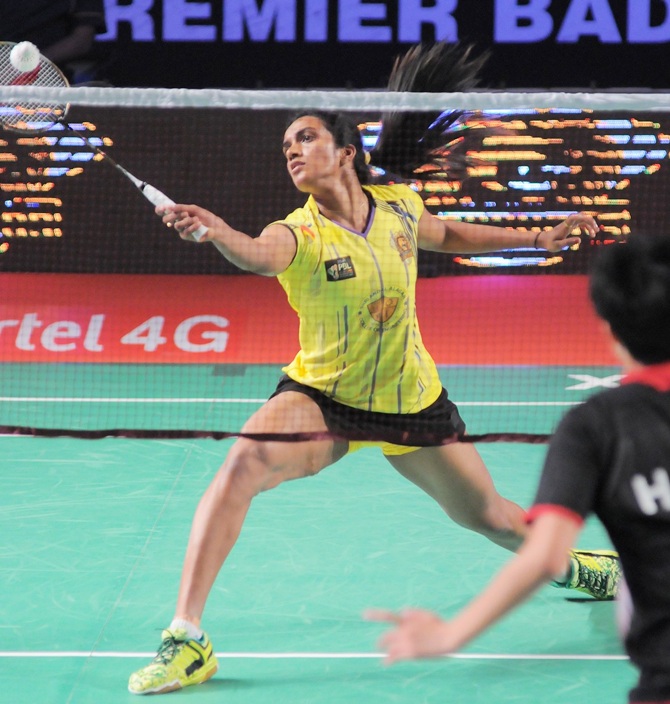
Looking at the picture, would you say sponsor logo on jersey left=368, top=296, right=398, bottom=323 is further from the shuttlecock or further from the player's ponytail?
the shuttlecock

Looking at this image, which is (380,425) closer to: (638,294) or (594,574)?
(594,574)

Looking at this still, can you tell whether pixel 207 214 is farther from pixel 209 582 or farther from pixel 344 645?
pixel 344 645

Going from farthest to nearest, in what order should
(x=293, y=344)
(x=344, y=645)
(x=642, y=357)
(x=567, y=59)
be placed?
(x=567, y=59) → (x=293, y=344) → (x=344, y=645) → (x=642, y=357)

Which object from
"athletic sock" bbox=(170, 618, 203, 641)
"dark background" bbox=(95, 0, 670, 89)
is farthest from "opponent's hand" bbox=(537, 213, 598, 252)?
"dark background" bbox=(95, 0, 670, 89)

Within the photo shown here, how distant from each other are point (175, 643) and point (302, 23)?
22.1 ft

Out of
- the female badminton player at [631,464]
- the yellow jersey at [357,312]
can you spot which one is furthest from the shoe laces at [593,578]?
the female badminton player at [631,464]

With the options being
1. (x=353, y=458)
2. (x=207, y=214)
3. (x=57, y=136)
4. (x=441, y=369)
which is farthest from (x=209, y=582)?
(x=57, y=136)

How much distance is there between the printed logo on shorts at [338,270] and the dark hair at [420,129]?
0.45m

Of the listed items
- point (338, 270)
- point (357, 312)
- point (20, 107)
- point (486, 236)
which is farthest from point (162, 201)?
point (20, 107)

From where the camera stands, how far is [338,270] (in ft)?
12.2

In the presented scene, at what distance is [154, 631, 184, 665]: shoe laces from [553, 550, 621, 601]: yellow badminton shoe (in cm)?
143

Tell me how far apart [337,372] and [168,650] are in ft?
3.27

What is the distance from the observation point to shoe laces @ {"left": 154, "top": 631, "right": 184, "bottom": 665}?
355 centimetres

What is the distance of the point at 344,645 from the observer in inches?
154
